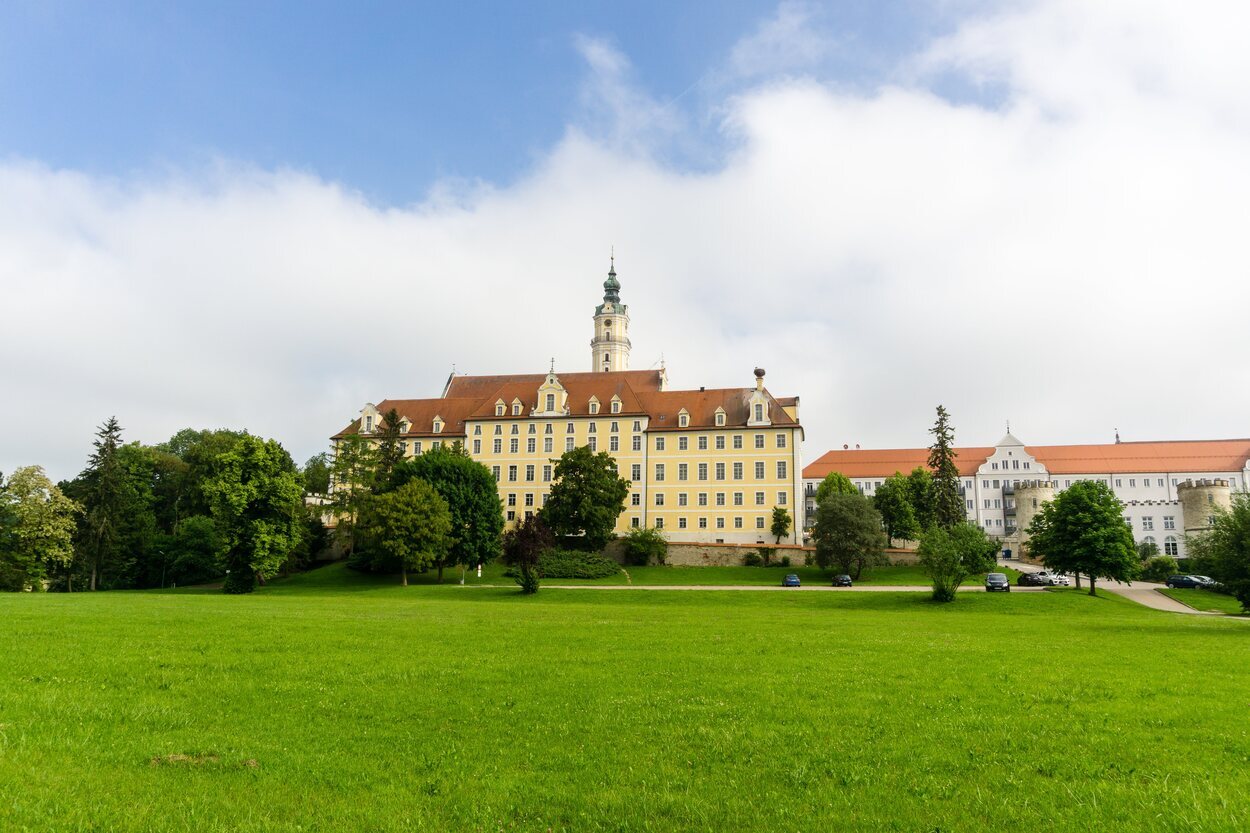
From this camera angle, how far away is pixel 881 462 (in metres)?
126

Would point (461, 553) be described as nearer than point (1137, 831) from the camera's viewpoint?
No

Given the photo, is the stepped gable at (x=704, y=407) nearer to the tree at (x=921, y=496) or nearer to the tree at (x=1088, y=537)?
the tree at (x=921, y=496)

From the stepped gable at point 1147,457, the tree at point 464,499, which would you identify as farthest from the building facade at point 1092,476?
the tree at point 464,499

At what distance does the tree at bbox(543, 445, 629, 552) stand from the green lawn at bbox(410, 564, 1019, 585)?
4.76 meters

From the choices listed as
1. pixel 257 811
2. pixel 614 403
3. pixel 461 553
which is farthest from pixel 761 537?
pixel 257 811

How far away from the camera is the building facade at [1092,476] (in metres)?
101

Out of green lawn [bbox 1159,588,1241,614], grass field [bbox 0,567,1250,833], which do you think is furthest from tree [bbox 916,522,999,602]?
grass field [bbox 0,567,1250,833]

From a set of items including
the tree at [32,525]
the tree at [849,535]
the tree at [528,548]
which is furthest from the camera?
the tree at [849,535]

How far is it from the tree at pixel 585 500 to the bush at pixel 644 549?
3.81 m

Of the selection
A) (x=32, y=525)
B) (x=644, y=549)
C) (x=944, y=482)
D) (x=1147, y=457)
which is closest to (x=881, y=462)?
(x=1147, y=457)

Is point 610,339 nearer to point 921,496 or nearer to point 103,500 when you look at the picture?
point 921,496

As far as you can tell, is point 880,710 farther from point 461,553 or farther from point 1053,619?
point 461,553

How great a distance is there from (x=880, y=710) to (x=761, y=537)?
66.3 metres

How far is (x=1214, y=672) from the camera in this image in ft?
50.5
